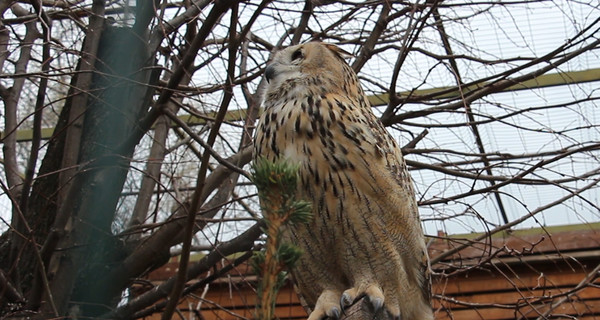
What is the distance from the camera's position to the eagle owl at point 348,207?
97.8 inches

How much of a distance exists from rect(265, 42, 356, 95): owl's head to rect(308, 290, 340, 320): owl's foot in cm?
83

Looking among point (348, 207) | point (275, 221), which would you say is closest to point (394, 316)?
point (348, 207)

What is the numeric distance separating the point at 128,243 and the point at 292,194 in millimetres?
3020

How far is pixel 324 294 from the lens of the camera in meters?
2.67

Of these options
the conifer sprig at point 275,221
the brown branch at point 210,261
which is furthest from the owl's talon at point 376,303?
the conifer sprig at point 275,221

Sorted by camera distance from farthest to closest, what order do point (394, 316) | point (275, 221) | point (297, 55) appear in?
1. point (297, 55)
2. point (394, 316)
3. point (275, 221)

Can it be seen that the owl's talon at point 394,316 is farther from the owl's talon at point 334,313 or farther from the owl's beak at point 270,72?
the owl's beak at point 270,72

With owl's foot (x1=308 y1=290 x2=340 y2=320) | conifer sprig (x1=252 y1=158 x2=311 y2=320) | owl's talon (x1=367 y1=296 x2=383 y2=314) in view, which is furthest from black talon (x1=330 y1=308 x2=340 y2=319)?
conifer sprig (x1=252 y1=158 x2=311 y2=320)

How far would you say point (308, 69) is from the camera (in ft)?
9.68

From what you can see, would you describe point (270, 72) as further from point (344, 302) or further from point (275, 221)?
point (275, 221)

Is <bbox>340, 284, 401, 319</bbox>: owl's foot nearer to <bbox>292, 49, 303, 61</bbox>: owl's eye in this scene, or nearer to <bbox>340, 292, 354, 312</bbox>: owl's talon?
<bbox>340, 292, 354, 312</bbox>: owl's talon

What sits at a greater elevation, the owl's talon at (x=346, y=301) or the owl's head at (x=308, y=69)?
the owl's head at (x=308, y=69)

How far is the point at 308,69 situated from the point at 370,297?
103 centimetres

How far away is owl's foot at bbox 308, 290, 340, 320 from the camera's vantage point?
253cm
